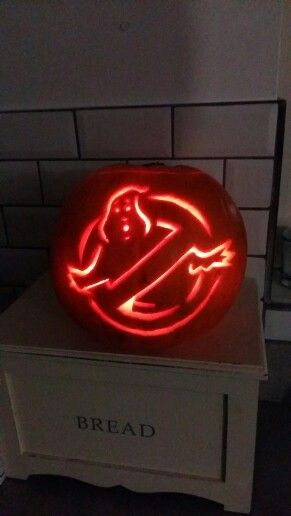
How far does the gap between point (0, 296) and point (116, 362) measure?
0.41 m

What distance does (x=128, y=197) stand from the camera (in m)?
0.45

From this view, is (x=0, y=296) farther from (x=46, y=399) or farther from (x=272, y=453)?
(x=272, y=453)

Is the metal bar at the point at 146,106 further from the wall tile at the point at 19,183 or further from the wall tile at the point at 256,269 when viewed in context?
the wall tile at the point at 256,269

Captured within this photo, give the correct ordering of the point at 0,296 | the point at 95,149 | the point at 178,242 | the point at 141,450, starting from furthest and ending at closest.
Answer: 1. the point at 0,296
2. the point at 95,149
3. the point at 141,450
4. the point at 178,242

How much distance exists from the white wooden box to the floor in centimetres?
2

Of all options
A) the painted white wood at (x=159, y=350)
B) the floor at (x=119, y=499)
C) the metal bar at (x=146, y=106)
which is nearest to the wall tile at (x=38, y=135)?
the metal bar at (x=146, y=106)

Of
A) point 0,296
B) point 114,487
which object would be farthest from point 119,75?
point 114,487

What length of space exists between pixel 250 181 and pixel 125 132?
21cm

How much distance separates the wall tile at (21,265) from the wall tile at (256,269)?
0.37 m

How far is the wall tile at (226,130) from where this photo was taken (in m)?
0.61

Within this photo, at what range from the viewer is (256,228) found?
2.20 ft

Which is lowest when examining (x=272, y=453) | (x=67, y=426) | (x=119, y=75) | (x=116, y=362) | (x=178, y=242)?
(x=272, y=453)

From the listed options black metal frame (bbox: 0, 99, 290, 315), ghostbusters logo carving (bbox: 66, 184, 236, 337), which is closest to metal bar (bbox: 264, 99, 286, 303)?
black metal frame (bbox: 0, 99, 290, 315)

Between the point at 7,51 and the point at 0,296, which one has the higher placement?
the point at 7,51
